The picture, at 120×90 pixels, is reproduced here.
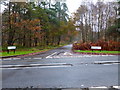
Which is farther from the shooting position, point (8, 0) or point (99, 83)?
point (8, 0)

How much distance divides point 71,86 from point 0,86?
2715 millimetres

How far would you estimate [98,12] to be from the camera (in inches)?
1222

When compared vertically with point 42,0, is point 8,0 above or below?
below

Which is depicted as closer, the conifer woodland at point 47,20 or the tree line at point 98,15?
the conifer woodland at point 47,20

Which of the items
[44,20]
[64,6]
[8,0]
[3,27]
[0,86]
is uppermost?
[64,6]

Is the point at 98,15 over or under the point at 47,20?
over

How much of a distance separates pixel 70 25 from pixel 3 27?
71.7 ft

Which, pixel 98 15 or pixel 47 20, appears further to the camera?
pixel 47 20

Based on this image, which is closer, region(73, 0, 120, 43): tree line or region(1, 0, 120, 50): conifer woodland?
region(1, 0, 120, 50): conifer woodland

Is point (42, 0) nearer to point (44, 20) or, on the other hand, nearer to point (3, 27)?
point (44, 20)

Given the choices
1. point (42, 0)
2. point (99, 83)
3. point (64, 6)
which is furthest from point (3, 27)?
point (64, 6)

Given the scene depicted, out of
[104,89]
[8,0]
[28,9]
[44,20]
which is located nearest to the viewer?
[104,89]

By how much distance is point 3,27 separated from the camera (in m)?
23.4

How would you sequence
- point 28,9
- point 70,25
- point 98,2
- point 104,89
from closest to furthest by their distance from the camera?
point 104,89
point 28,9
point 98,2
point 70,25
